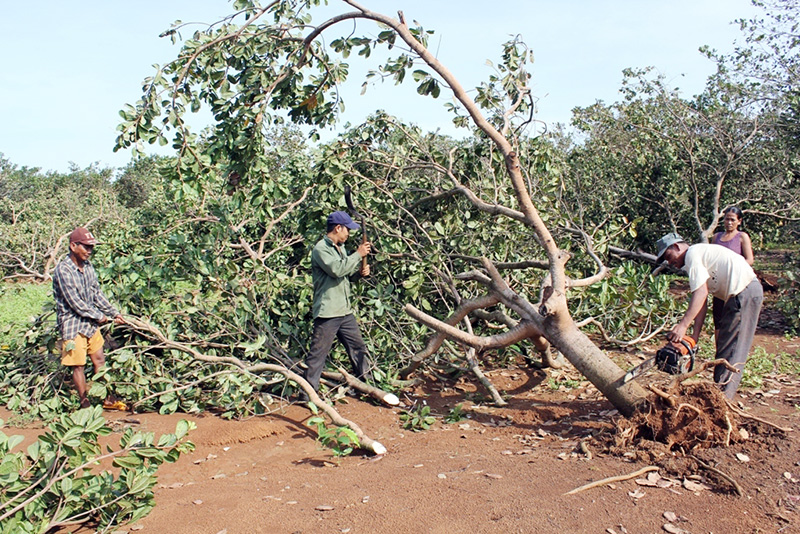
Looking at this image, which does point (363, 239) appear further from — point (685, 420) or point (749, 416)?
point (749, 416)

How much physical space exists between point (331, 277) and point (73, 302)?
2.05 metres

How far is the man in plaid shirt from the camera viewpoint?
506 cm

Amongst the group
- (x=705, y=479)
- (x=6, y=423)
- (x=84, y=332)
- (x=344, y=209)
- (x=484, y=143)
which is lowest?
(x=6, y=423)

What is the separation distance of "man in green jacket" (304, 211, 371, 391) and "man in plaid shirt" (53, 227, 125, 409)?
1.61 metres

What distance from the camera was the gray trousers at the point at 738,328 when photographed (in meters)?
4.33

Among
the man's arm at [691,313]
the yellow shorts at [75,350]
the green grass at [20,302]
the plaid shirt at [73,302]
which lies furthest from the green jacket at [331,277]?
the green grass at [20,302]

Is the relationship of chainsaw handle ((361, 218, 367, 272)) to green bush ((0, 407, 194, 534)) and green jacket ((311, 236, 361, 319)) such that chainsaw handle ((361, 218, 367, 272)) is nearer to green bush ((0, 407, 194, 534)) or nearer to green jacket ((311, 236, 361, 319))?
green jacket ((311, 236, 361, 319))

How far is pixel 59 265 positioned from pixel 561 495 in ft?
13.7

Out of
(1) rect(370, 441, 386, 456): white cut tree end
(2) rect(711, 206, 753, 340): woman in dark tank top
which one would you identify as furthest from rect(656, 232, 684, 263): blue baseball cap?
(1) rect(370, 441, 386, 456): white cut tree end

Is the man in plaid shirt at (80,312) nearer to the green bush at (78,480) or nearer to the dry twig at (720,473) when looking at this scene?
the green bush at (78,480)

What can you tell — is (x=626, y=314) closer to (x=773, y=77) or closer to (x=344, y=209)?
(x=344, y=209)

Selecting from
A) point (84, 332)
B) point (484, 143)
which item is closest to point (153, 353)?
point (84, 332)

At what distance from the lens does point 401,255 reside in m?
5.79

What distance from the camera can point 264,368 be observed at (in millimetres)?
5000
